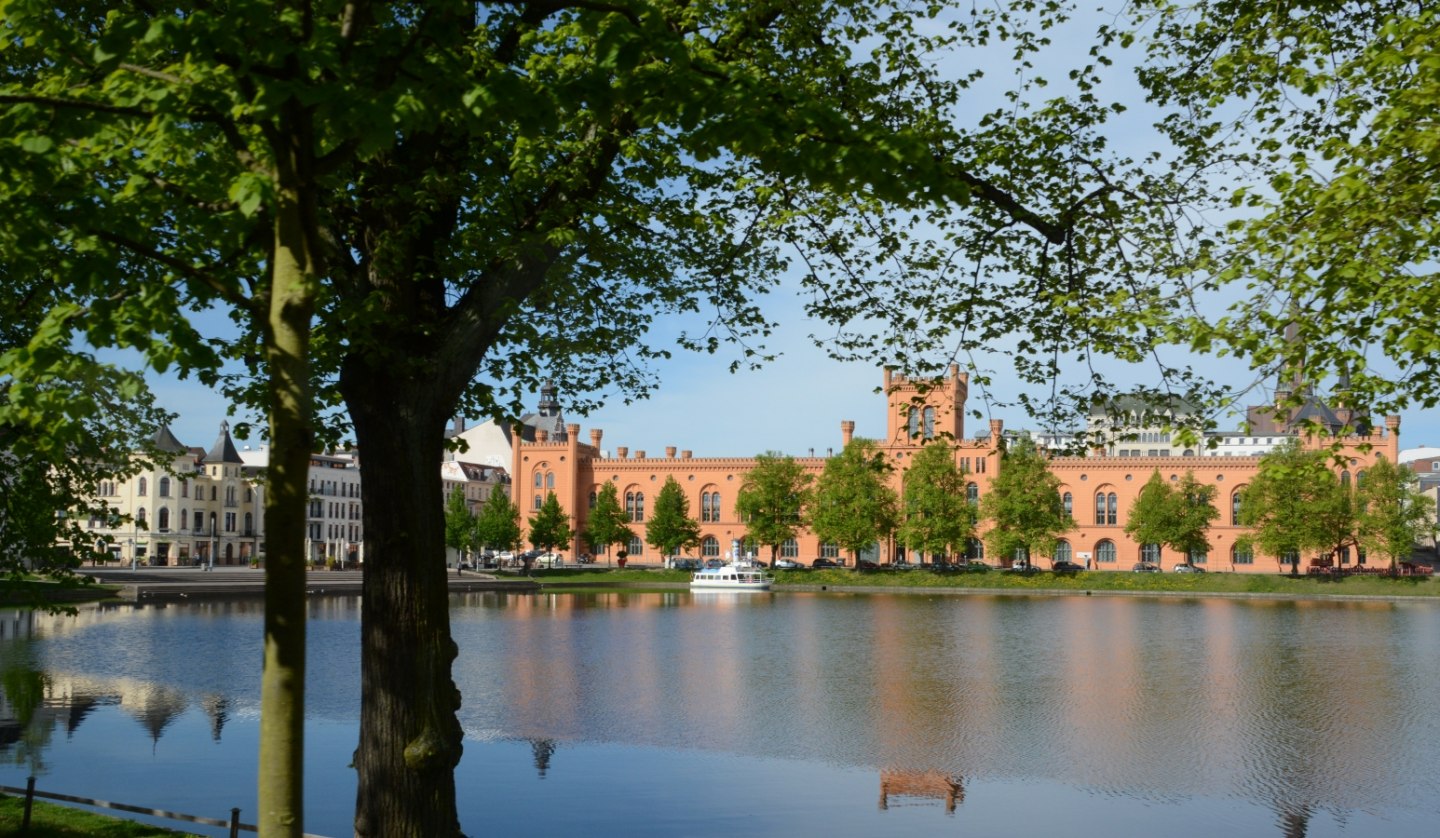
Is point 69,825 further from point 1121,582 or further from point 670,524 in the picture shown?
point 670,524

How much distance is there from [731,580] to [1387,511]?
45.0m

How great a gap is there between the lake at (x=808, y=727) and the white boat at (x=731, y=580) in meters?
35.4

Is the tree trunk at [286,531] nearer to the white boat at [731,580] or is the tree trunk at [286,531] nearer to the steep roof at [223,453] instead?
the white boat at [731,580]

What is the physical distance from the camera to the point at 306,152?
5582 mm

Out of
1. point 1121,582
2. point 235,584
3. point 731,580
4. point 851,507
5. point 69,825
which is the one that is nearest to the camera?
point 69,825

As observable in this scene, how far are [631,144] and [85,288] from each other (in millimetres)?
5006

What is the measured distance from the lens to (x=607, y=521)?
108 meters

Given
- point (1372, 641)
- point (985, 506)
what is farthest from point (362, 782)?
point (985, 506)

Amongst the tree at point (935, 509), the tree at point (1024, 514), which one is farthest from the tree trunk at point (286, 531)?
the tree at point (935, 509)

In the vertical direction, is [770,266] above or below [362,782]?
above

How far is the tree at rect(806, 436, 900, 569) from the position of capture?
89.8 m

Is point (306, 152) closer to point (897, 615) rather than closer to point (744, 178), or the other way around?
Answer: point (744, 178)

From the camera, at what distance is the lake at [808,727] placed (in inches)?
690

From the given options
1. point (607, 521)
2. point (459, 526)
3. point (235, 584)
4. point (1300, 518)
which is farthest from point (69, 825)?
point (607, 521)
